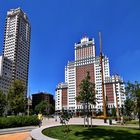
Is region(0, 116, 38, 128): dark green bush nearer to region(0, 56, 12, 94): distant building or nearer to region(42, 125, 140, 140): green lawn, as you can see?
region(42, 125, 140, 140): green lawn

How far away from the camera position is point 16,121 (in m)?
25.1

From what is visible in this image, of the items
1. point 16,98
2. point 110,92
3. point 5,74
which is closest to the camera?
point 16,98

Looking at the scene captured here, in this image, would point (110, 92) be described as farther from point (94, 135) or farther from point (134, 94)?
point (94, 135)

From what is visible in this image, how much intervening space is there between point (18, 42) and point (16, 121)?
15544 cm

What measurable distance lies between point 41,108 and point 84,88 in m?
88.3

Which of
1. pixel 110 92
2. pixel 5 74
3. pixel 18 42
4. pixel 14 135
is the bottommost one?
pixel 14 135

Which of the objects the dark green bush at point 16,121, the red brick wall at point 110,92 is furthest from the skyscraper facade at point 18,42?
the dark green bush at point 16,121

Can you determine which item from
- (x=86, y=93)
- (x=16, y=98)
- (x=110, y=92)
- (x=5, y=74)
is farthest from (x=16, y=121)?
(x=110, y=92)

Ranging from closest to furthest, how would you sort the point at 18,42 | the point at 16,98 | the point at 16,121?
1. the point at 16,121
2. the point at 16,98
3. the point at 18,42

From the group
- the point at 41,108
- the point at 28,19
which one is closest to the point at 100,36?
the point at 41,108

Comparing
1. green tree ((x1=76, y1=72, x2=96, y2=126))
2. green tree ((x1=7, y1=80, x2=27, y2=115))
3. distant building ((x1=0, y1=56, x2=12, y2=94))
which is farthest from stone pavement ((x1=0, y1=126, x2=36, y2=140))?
distant building ((x1=0, y1=56, x2=12, y2=94))

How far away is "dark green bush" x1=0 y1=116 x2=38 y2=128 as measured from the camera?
2354 centimetres

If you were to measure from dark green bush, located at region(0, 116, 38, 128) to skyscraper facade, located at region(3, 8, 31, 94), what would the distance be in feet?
443

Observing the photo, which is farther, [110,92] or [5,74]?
[110,92]
